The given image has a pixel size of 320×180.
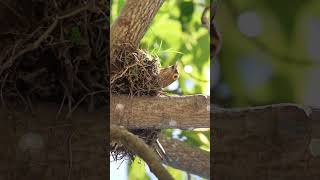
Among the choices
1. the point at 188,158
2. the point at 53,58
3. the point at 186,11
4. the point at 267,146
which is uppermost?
the point at 186,11

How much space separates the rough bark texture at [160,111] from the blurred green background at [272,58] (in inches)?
6.7

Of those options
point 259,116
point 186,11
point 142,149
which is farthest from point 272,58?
point 186,11

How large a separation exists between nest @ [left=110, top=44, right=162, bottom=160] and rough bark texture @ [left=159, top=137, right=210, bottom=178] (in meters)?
0.13

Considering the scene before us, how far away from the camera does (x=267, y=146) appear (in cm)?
74

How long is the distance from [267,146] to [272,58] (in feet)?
0.47

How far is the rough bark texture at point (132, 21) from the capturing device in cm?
98

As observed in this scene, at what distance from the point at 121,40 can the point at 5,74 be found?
1.09 feet

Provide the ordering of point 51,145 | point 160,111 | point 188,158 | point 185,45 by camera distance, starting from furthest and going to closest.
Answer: point 185,45 < point 188,158 < point 160,111 < point 51,145

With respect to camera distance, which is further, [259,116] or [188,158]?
[188,158]

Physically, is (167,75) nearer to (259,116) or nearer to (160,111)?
(160,111)

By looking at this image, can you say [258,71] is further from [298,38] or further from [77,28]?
[77,28]

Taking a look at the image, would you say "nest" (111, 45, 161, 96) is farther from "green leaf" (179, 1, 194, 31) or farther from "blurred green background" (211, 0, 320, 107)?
"green leaf" (179, 1, 194, 31)

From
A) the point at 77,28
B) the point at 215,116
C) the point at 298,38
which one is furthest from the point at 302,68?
the point at 77,28

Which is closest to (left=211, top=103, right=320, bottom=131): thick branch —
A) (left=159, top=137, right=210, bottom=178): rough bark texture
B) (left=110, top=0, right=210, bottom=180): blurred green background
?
(left=159, top=137, right=210, bottom=178): rough bark texture
